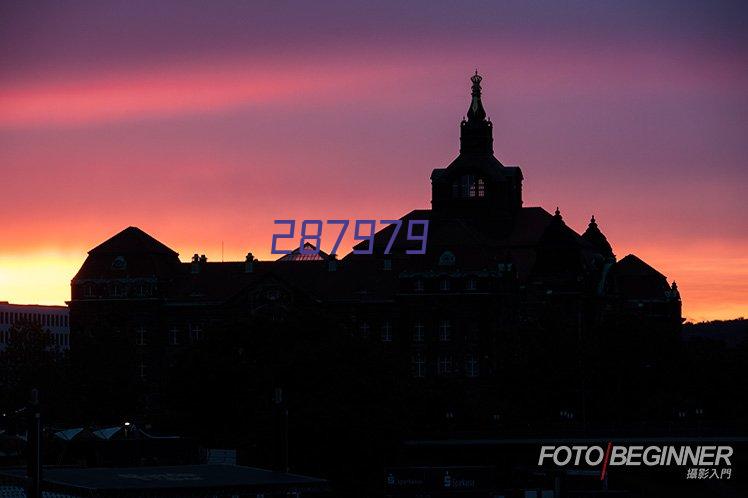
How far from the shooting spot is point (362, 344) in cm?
18088

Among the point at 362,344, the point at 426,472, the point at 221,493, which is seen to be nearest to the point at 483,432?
the point at 362,344

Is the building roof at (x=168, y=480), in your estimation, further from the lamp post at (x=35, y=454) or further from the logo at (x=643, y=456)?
the logo at (x=643, y=456)

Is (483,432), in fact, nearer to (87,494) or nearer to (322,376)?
(322,376)

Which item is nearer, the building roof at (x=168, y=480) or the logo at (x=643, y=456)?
the building roof at (x=168, y=480)

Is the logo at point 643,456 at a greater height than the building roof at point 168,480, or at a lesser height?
greater

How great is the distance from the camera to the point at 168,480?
10788 centimetres

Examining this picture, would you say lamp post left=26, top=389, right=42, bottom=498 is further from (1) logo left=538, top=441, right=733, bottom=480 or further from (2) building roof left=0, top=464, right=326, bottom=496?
(1) logo left=538, top=441, right=733, bottom=480

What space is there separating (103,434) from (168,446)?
6.12 metres

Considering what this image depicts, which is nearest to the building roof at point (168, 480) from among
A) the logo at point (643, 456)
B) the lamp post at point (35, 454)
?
the lamp post at point (35, 454)

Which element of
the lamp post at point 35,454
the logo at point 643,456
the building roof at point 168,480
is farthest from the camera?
the logo at point 643,456

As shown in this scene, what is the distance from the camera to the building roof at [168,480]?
103 m

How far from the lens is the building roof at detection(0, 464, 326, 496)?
103 meters

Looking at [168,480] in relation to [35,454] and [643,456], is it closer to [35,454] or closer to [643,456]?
[35,454]

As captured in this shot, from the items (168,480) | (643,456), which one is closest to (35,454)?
(168,480)
